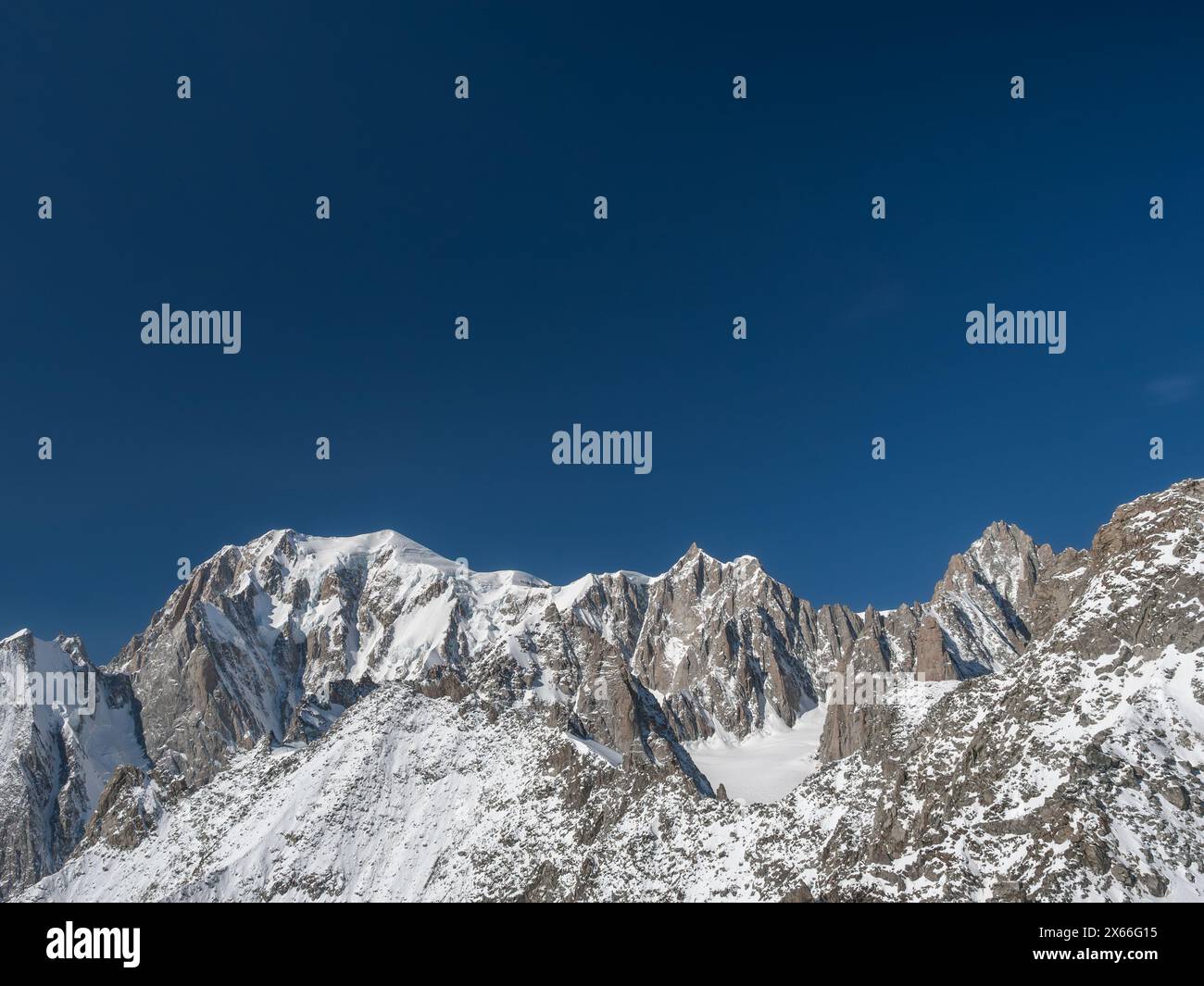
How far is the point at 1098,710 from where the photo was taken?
75.2m

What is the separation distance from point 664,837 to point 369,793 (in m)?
55.9

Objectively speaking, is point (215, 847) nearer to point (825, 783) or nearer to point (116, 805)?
point (116, 805)

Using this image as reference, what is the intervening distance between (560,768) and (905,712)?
255 feet

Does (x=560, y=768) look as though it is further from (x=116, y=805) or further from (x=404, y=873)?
(x=116, y=805)

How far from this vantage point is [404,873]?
136000 millimetres
